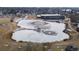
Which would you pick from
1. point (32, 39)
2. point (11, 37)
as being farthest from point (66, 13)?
point (11, 37)
